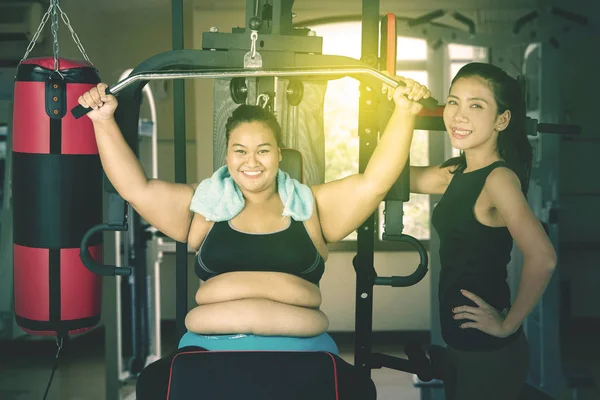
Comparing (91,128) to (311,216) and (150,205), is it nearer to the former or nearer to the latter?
(150,205)

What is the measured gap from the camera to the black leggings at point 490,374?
187 cm

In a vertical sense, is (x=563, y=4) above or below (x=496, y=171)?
above

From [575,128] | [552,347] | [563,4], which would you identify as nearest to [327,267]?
[552,347]

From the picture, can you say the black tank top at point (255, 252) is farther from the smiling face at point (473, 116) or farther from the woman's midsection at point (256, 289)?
the smiling face at point (473, 116)

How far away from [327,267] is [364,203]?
322 cm

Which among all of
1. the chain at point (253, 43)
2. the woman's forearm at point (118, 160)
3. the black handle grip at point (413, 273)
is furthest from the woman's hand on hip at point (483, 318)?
the woman's forearm at point (118, 160)

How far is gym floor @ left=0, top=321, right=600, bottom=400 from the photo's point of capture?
3.91 m

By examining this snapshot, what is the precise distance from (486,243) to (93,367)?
3412mm

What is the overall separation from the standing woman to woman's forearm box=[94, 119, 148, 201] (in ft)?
2.97

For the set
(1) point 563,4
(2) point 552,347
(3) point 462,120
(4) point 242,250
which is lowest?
(2) point 552,347

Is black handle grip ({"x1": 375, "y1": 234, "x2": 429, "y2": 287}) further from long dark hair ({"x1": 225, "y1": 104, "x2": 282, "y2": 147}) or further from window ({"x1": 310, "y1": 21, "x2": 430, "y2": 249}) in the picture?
window ({"x1": 310, "y1": 21, "x2": 430, "y2": 249})

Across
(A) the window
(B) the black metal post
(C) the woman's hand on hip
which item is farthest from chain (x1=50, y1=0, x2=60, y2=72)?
(A) the window

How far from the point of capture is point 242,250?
1.95 metres

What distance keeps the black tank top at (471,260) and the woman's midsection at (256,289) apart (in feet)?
1.35
